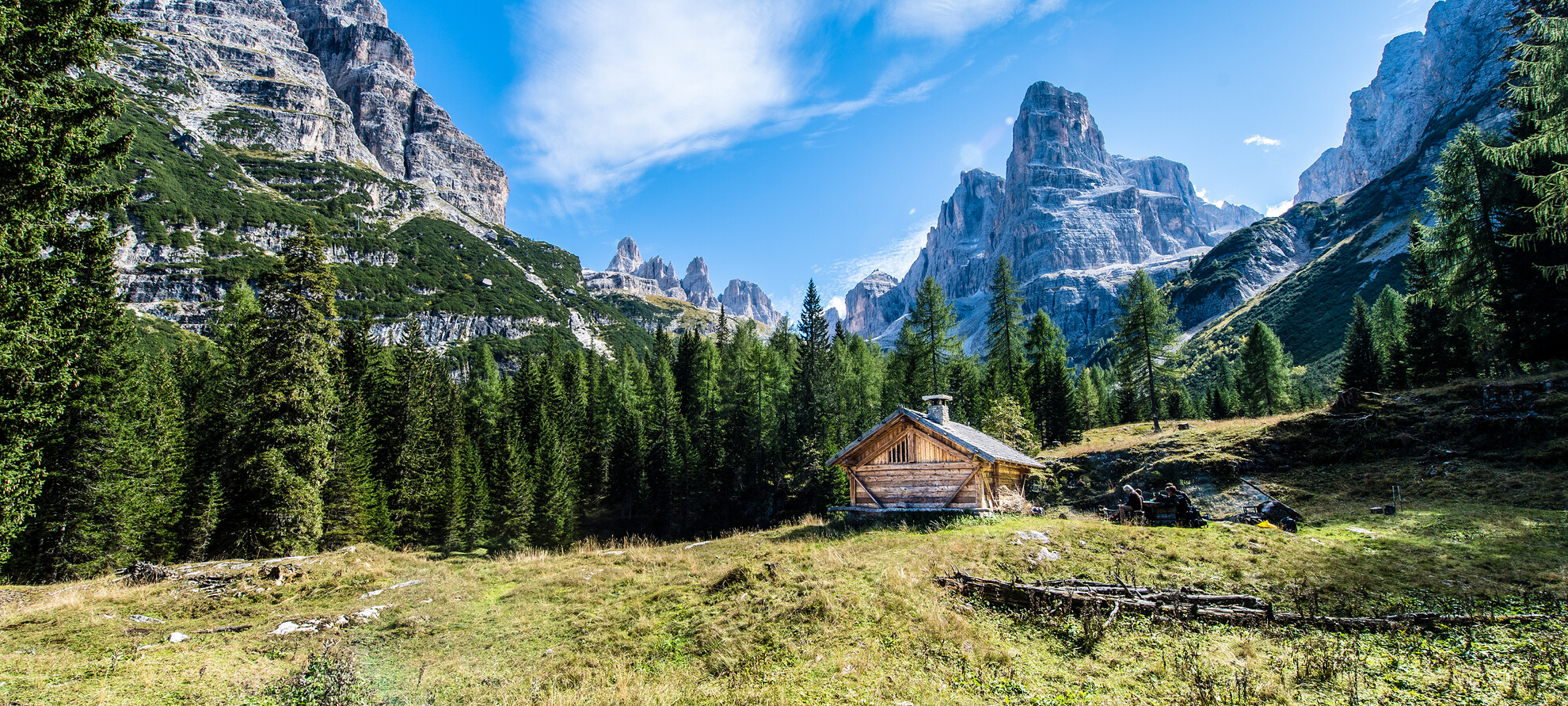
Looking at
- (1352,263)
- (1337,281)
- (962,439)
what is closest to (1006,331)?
A: (962,439)

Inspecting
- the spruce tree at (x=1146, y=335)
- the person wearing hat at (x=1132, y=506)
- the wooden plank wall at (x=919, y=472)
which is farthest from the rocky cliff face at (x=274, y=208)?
the person wearing hat at (x=1132, y=506)

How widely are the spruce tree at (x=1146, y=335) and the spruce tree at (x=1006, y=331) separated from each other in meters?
7.48

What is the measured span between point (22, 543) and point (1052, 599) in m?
34.2

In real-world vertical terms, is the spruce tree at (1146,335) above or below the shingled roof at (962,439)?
above

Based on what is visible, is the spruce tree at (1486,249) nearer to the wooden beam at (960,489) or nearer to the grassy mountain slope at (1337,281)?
the wooden beam at (960,489)

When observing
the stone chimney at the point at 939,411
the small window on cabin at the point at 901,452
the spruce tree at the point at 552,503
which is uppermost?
the stone chimney at the point at 939,411

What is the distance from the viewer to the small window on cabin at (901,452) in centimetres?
2442

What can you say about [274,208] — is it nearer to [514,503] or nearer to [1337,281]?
[514,503]

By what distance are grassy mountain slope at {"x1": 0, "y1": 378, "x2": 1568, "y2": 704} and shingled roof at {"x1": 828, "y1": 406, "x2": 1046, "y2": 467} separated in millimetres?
3776

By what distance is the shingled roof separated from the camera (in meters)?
22.9

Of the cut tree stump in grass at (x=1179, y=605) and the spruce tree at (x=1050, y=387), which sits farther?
the spruce tree at (x=1050, y=387)

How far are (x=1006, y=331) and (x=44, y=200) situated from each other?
51.4m

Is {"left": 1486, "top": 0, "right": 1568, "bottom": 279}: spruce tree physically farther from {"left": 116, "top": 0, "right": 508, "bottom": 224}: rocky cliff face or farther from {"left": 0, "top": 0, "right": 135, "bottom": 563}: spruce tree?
{"left": 116, "top": 0, "right": 508, "bottom": 224}: rocky cliff face

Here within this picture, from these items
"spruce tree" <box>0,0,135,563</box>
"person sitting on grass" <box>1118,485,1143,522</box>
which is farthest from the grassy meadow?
"person sitting on grass" <box>1118,485,1143,522</box>
